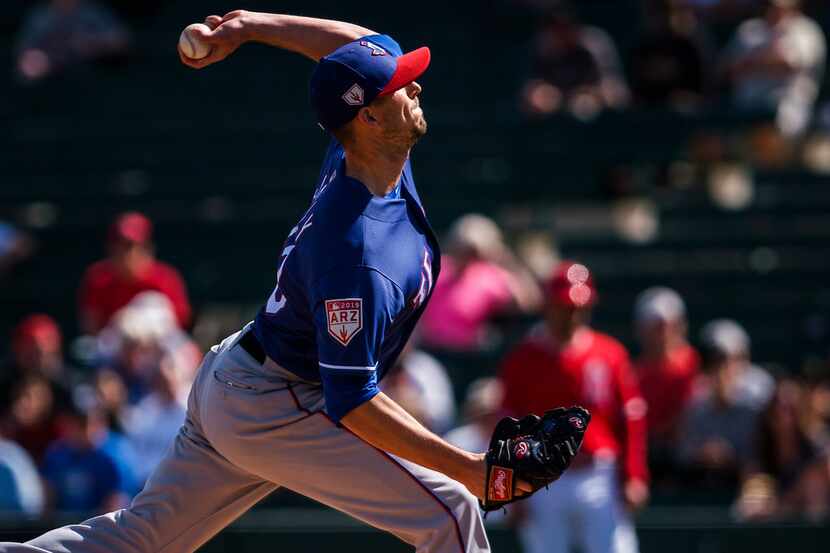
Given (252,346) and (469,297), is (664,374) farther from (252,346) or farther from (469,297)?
(252,346)

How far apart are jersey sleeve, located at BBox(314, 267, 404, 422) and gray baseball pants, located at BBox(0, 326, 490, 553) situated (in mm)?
260

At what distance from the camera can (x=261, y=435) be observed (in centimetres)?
432

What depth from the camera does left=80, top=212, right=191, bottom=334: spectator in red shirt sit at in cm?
1006

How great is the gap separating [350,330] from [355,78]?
72 cm

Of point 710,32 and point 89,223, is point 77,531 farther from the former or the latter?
point 710,32

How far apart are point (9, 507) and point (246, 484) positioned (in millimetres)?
4326

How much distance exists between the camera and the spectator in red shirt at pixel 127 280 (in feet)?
33.0

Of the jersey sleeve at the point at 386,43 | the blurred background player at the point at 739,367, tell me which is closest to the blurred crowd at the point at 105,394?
the blurred background player at the point at 739,367

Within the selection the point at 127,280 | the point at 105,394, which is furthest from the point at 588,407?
the point at 127,280

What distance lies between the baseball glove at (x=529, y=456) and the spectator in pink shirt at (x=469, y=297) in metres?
5.78

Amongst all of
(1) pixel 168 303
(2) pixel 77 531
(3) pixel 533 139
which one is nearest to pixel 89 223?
(1) pixel 168 303

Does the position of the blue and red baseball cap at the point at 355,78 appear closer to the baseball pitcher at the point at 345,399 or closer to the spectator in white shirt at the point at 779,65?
the baseball pitcher at the point at 345,399

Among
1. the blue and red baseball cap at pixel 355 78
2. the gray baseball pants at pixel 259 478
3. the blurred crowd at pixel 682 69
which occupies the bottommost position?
the blurred crowd at pixel 682 69

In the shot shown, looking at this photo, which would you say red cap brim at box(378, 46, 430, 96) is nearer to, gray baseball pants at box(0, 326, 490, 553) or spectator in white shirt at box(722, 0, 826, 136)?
gray baseball pants at box(0, 326, 490, 553)
